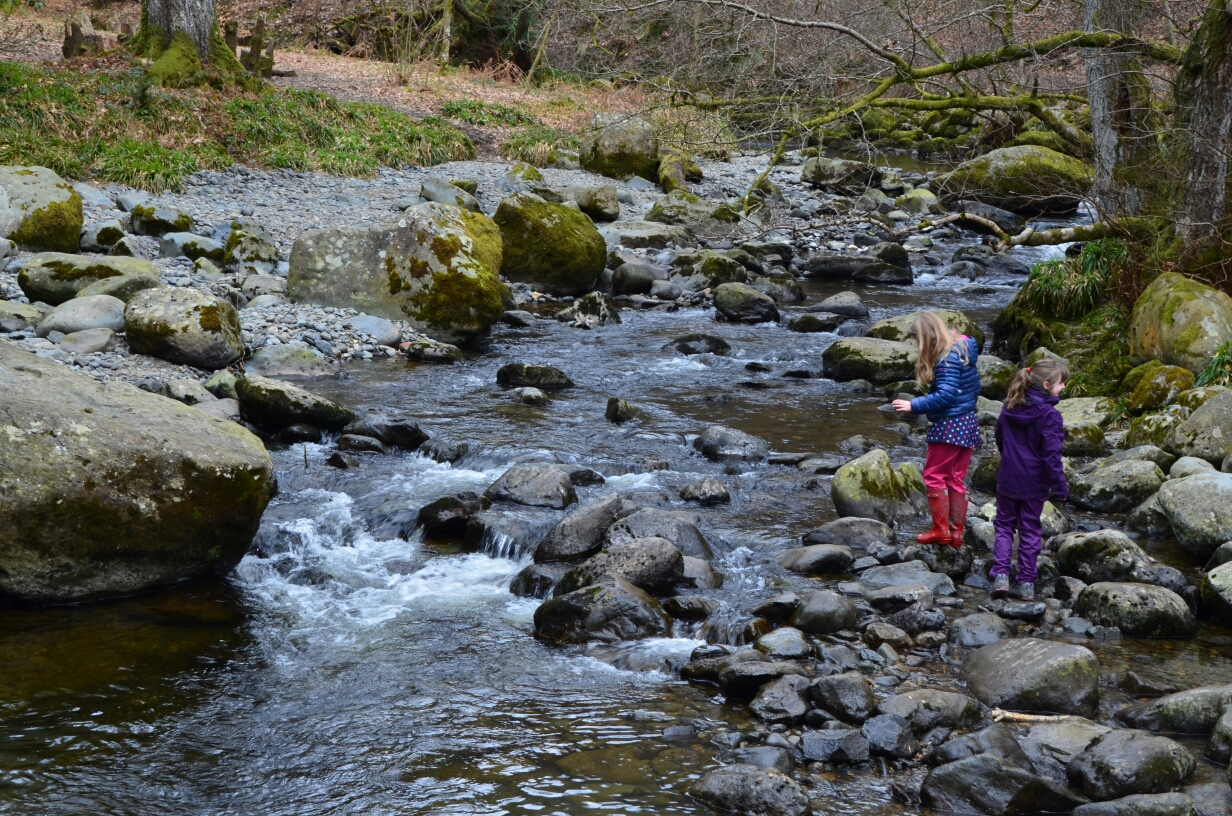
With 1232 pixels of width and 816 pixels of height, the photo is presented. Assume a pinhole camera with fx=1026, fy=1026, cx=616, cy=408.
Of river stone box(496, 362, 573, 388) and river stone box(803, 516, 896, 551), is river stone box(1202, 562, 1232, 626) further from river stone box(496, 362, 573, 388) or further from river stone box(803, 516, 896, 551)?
river stone box(496, 362, 573, 388)

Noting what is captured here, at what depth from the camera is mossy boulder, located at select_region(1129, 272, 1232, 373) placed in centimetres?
893

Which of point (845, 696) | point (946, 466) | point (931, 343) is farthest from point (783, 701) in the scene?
point (931, 343)

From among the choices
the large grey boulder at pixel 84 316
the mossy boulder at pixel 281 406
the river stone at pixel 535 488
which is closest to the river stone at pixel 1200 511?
the river stone at pixel 535 488

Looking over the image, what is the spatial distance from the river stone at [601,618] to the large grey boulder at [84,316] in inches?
256

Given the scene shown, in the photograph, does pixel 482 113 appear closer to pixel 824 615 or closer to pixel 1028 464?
pixel 1028 464

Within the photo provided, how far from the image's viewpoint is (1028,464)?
609 cm

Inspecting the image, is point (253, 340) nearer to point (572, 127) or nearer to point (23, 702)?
point (23, 702)

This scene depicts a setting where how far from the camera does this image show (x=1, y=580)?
5.64 meters

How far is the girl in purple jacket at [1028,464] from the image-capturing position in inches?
236

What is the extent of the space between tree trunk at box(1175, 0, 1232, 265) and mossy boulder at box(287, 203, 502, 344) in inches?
293

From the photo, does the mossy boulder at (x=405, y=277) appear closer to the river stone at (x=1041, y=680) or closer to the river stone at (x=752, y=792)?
the river stone at (x=1041, y=680)

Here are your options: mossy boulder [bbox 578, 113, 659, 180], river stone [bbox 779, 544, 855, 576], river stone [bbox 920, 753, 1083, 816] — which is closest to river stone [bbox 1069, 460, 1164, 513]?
river stone [bbox 779, 544, 855, 576]

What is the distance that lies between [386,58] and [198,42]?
11.9 m

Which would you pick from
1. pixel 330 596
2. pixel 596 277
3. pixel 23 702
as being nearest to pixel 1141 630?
pixel 330 596
